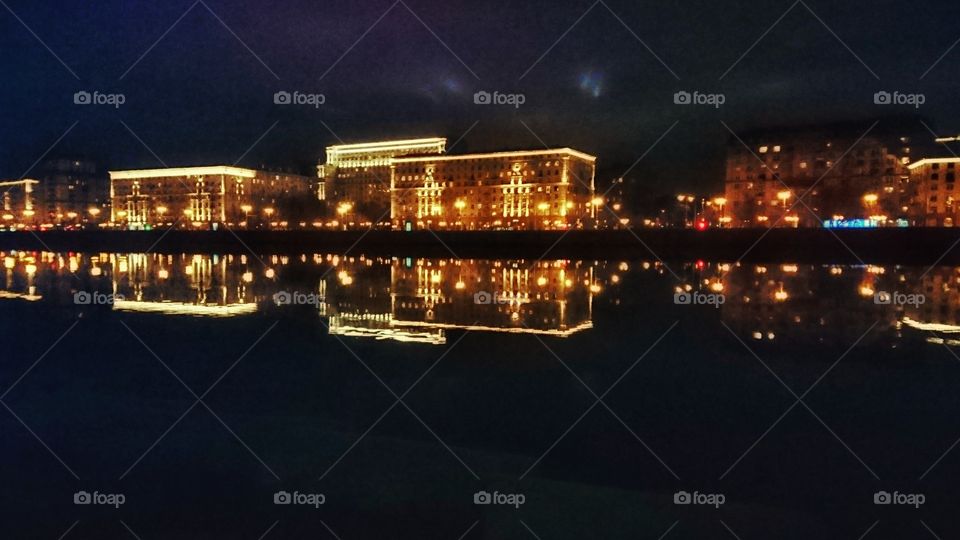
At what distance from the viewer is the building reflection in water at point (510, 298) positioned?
10461mm

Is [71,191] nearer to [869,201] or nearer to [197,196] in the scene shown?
[197,196]

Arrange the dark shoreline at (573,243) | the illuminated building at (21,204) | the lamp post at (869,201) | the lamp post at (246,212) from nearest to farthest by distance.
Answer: the dark shoreline at (573,243)
the lamp post at (869,201)
the lamp post at (246,212)
the illuminated building at (21,204)

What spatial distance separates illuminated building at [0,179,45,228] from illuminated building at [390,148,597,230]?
199ft

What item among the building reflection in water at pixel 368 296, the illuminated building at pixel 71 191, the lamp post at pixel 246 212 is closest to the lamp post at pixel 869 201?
the building reflection in water at pixel 368 296

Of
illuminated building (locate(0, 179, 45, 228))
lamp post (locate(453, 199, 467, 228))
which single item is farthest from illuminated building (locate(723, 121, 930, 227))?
illuminated building (locate(0, 179, 45, 228))

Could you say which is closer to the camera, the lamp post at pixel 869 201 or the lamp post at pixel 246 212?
the lamp post at pixel 869 201

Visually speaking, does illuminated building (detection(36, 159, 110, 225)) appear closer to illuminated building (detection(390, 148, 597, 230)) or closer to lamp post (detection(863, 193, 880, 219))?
illuminated building (detection(390, 148, 597, 230))

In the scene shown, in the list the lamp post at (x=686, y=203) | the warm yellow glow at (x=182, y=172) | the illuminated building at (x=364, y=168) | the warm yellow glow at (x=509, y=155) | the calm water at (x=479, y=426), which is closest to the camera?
the calm water at (x=479, y=426)

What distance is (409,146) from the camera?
103 m

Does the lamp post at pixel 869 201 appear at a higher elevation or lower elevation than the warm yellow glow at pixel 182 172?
lower

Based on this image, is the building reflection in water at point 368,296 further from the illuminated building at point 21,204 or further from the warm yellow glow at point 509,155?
the illuminated building at point 21,204

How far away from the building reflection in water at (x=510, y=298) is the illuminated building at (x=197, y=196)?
75.3 metres

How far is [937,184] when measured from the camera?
70375 mm

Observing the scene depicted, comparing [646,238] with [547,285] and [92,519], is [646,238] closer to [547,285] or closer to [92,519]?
[547,285]
